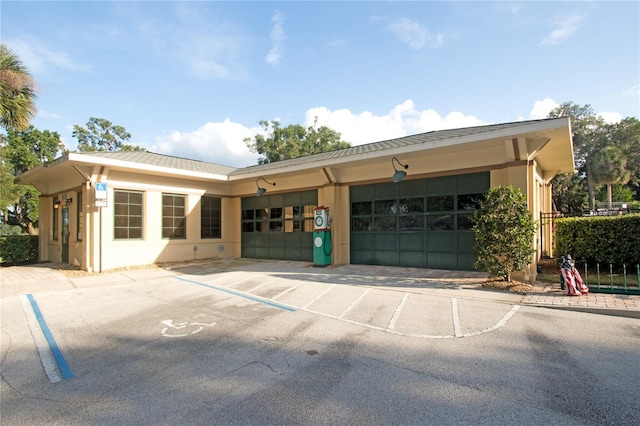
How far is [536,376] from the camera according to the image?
339 cm

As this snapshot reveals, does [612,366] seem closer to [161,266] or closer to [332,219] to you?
[332,219]

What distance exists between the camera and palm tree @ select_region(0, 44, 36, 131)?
987cm

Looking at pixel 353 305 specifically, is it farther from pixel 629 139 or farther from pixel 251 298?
pixel 629 139

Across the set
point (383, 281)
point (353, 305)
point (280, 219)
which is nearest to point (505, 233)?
point (383, 281)

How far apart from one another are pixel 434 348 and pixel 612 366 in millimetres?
1809

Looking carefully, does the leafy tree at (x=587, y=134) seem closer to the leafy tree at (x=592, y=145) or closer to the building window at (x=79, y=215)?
the leafy tree at (x=592, y=145)

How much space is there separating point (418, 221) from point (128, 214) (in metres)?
10.2

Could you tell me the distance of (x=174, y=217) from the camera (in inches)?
535

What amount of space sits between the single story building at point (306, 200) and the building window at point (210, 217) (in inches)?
2.1

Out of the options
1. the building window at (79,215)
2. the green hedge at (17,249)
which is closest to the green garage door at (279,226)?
the building window at (79,215)

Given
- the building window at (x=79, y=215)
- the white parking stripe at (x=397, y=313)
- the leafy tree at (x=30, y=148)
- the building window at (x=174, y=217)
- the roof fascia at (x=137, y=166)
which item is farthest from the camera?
the leafy tree at (x=30, y=148)

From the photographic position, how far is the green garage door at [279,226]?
13.3m

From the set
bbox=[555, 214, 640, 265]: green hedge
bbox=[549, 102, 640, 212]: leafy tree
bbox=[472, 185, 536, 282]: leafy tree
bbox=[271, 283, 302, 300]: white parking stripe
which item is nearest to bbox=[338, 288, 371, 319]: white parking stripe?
bbox=[271, 283, 302, 300]: white parking stripe

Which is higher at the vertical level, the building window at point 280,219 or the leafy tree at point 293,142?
the leafy tree at point 293,142
